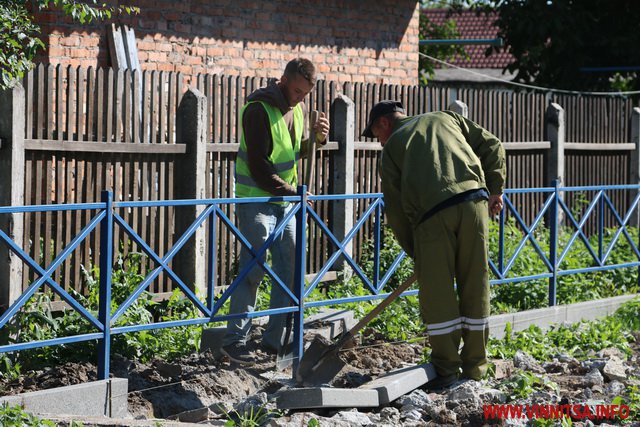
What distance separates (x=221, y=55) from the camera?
1172 cm

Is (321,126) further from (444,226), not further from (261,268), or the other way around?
(444,226)

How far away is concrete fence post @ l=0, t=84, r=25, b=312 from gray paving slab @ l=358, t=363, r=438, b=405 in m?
2.43

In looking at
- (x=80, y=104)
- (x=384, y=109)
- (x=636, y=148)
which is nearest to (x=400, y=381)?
(x=384, y=109)

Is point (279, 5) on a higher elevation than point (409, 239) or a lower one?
higher

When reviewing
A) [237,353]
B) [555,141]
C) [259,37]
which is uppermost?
[259,37]

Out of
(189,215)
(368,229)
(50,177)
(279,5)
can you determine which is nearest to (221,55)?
(279,5)

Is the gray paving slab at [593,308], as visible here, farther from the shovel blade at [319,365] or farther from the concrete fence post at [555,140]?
the shovel blade at [319,365]

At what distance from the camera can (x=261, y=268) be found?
22.9ft

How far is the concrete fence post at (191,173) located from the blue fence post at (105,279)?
227 cm

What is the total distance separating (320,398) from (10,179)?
2625mm

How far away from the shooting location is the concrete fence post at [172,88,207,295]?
330 inches

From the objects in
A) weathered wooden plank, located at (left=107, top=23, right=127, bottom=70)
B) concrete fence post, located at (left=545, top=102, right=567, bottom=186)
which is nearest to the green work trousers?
weathered wooden plank, located at (left=107, top=23, right=127, bottom=70)

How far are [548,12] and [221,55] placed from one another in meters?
7.42

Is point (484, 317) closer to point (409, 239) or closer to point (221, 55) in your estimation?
point (409, 239)
